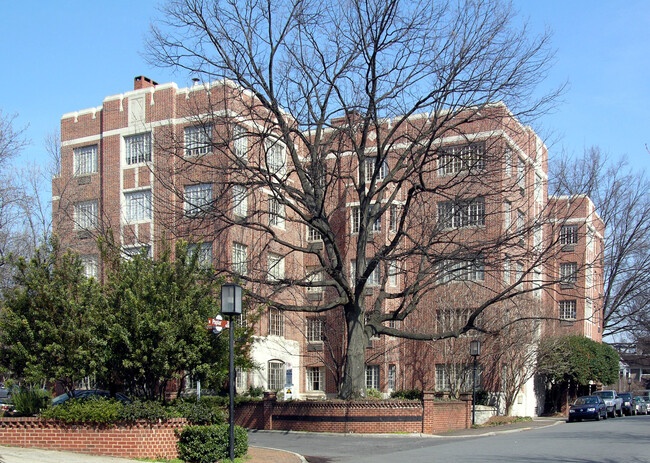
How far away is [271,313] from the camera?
38.9 metres

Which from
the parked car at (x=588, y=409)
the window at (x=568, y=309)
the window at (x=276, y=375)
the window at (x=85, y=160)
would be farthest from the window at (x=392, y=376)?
the window at (x=85, y=160)

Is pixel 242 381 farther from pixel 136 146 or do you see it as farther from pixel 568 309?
pixel 568 309

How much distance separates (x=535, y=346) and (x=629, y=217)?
86.0 feet

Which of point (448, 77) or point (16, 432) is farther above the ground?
point (448, 77)

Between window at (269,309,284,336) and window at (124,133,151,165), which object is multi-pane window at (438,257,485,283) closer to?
window at (269,309,284,336)

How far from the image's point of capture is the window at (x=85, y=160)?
134 ft

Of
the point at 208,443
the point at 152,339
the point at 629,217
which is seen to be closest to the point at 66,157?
the point at 152,339

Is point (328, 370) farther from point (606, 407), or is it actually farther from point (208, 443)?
point (208, 443)

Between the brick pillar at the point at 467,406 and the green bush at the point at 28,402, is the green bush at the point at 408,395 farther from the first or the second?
the green bush at the point at 28,402

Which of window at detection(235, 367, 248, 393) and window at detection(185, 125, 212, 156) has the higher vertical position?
window at detection(185, 125, 212, 156)

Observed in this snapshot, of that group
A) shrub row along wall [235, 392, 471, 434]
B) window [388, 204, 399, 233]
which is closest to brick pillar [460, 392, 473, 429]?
shrub row along wall [235, 392, 471, 434]

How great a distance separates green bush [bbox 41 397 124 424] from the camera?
617 inches

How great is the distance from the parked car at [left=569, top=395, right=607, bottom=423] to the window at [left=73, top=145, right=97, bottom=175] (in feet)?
93.3

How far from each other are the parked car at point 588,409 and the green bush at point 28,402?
94.0 ft
